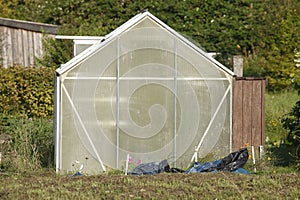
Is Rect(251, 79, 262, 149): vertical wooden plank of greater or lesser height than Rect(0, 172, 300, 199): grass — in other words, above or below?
above

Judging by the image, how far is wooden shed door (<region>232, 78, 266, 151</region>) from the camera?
36.1 feet

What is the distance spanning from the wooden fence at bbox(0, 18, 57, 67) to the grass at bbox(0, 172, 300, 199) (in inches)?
369

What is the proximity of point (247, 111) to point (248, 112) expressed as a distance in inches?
1.0

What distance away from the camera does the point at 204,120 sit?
10750mm

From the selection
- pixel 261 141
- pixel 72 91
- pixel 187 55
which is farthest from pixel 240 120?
pixel 72 91

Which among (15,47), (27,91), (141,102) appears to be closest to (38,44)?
(15,47)

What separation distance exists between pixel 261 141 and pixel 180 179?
3288 millimetres

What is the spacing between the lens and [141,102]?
10461 mm

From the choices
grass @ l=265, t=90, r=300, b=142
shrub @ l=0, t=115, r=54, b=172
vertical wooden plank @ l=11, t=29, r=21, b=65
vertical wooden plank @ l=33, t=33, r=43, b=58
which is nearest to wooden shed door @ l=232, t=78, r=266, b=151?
grass @ l=265, t=90, r=300, b=142

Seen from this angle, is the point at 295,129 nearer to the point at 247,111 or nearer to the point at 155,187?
the point at 247,111

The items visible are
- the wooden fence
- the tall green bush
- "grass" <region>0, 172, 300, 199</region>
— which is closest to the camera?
"grass" <region>0, 172, 300, 199</region>

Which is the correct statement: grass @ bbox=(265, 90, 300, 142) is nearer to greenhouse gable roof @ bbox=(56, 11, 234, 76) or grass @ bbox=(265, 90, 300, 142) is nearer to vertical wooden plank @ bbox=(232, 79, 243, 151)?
vertical wooden plank @ bbox=(232, 79, 243, 151)

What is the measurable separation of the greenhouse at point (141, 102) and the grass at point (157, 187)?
1.65m

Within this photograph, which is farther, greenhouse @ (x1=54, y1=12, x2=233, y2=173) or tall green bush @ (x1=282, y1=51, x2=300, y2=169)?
tall green bush @ (x1=282, y1=51, x2=300, y2=169)
